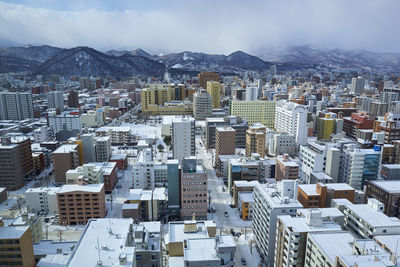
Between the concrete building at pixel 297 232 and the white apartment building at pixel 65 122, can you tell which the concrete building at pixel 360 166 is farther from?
the white apartment building at pixel 65 122

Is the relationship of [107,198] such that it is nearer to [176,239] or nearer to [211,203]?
[211,203]

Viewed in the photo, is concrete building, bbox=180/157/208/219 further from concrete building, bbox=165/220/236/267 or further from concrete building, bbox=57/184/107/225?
concrete building, bbox=57/184/107/225

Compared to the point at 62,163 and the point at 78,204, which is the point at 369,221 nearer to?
the point at 78,204

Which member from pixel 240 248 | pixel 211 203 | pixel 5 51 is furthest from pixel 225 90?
pixel 5 51

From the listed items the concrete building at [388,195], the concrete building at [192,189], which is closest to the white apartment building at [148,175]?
the concrete building at [192,189]

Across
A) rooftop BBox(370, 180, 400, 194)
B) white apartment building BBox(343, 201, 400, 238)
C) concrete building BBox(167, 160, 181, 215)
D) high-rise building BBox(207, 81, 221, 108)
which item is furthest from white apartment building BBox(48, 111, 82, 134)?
rooftop BBox(370, 180, 400, 194)

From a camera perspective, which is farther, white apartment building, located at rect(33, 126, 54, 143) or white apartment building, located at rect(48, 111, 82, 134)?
white apartment building, located at rect(48, 111, 82, 134)

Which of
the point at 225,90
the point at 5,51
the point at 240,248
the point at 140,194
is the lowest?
→ the point at 240,248
